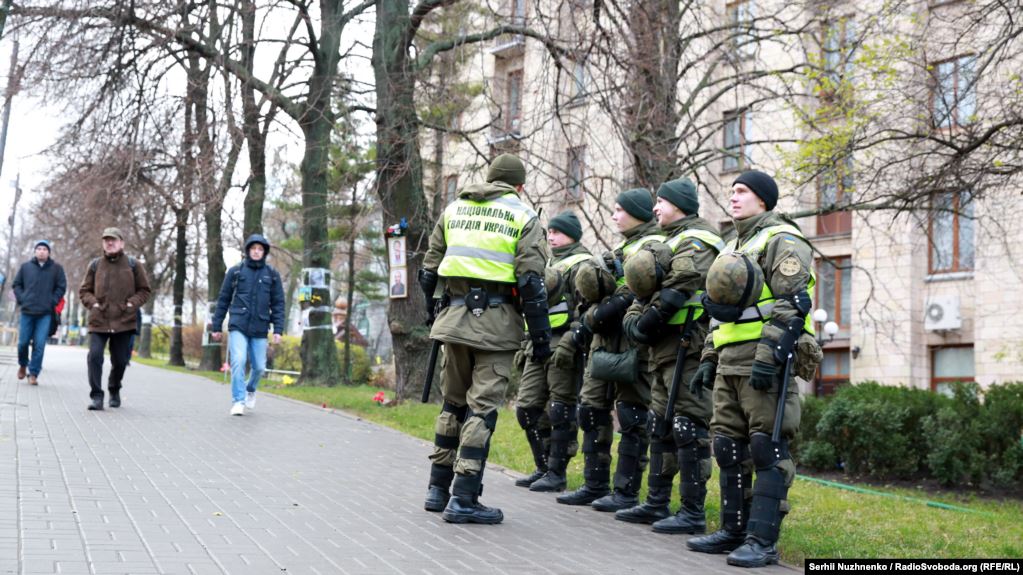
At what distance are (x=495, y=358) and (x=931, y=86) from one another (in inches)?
257

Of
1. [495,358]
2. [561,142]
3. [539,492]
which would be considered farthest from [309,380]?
[495,358]

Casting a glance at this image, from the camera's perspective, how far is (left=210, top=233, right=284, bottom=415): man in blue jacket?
41.3 ft

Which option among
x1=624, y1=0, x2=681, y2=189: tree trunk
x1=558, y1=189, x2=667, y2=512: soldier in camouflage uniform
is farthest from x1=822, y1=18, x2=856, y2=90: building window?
x1=558, y1=189, x2=667, y2=512: soldier in camouflage uniform

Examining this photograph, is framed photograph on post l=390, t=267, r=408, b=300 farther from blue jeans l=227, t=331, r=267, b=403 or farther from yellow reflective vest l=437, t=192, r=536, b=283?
yellow reflective vest l=437, t=192, r=536, b=283

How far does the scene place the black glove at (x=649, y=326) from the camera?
6832 millimetres

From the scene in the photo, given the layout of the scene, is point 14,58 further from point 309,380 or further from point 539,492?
point 539,492

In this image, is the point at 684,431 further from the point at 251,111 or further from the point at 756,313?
the point at 251,111

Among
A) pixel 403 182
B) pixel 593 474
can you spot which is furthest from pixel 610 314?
pixel 403 182

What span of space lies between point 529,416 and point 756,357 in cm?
330

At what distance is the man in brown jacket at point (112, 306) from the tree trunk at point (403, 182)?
150 inches

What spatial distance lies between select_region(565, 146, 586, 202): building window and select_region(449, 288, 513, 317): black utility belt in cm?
667

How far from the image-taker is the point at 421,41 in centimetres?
1733

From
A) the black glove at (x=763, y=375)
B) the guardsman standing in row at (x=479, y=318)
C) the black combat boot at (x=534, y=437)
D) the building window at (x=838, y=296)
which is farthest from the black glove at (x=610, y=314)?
the building window at (x=838, y=296)

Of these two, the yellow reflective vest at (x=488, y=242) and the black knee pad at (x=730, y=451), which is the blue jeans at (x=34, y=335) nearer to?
the yellow reflective vest at (x=488, y=242)
